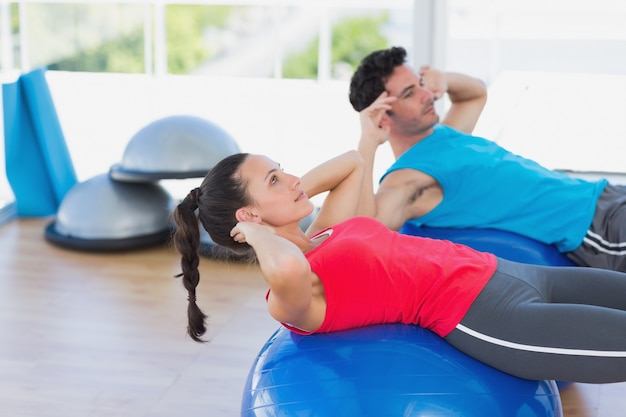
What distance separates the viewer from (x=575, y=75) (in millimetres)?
4031

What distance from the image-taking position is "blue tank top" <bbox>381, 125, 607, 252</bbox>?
2721 millimetres

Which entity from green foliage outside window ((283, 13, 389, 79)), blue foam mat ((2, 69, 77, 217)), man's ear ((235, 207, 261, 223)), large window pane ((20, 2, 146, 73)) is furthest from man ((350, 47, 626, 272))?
green foliage outside window ((283, 13, 389, 79))

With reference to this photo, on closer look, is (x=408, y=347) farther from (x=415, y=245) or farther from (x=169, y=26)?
(x=169, y=26)

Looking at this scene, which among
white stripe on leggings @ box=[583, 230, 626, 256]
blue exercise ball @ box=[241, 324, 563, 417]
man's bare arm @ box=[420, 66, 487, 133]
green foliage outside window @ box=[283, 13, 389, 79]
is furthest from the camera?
green foliage outside window @ box=[283, 13, 389, 79]

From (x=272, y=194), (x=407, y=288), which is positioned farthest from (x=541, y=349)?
(x=272, y=194)

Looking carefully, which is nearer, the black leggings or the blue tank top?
the black leggings

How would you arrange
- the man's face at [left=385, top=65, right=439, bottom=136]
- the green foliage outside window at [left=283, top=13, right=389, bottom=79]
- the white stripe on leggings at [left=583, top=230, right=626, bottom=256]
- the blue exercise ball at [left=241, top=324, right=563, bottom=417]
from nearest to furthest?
the blue exercise ball at [left=241, top=324, right=563, bottom=417] → the white stripe on leggings at [left=583, top=230, right=626, bottom=256] → the man's face at [left=385, top=65, right=439, bottom=136] → the green foliage outside window at [left=283, top=13, right=389, bottom=79]

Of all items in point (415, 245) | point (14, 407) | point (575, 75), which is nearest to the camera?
point (415, 245)

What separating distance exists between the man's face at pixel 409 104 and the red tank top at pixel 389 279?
84 centimetres

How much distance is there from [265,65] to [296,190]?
9.37m

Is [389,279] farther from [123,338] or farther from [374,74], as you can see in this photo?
[123,338]

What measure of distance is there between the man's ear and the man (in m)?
0.70

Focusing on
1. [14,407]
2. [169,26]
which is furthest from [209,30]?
[14,407]

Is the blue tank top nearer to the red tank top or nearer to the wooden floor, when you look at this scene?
the wooden floor
